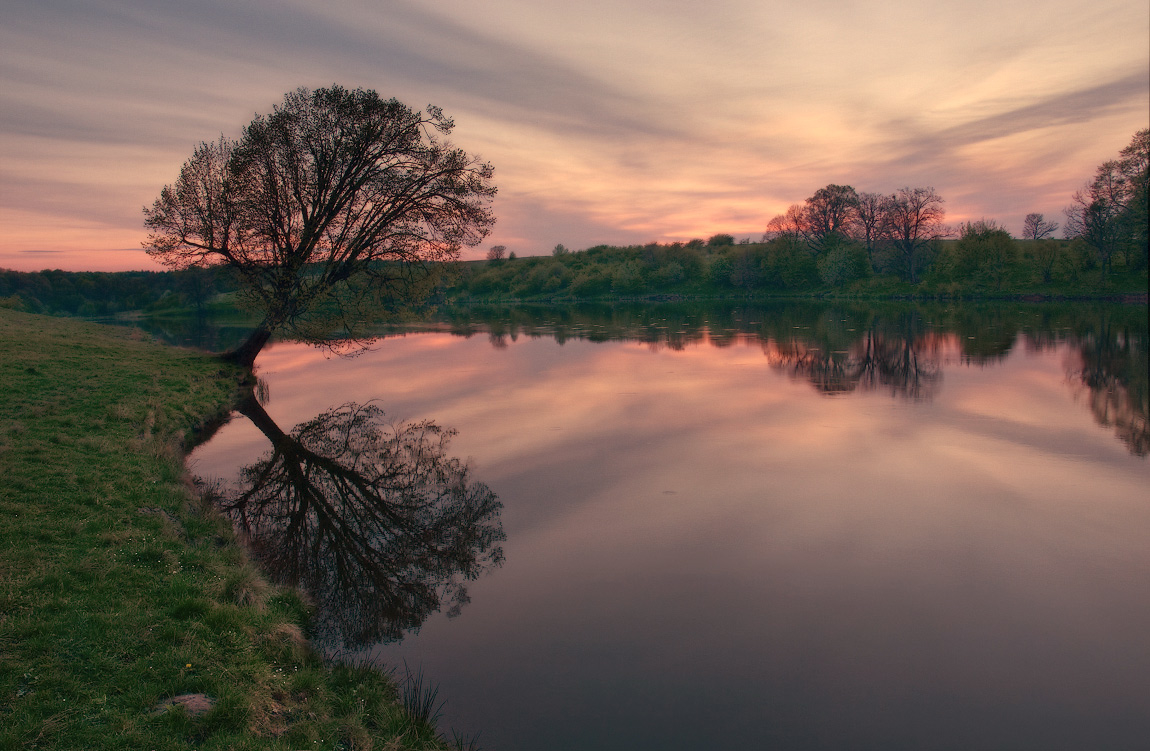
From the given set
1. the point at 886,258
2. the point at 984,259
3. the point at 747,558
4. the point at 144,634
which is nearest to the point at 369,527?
the point at 144,634

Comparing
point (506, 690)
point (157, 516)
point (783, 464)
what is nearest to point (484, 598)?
point (506, 690)

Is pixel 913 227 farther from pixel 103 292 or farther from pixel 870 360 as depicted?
pixel 103 292

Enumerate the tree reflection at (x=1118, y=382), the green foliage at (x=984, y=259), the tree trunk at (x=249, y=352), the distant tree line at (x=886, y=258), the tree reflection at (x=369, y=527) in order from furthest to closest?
1. the green foliage at (x=984, y=259)
2. the distant tree line at (x=886, y=258)
3. the tree trunk at (x=249, y=352)
4. the tree reflection at (x=1118, y=382)
5. the tree reflection at (x=369, y=527)

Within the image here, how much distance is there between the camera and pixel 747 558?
916 centimetres

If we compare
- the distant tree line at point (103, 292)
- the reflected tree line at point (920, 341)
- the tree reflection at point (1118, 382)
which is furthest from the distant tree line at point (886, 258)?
the distant tree line at point (103, 292)

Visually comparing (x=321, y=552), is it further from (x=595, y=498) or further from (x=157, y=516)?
(x=595, y=498)

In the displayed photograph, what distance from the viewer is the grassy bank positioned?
5.06m

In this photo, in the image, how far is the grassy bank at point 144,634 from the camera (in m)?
5.06

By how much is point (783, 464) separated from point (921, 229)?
9180 centimetres

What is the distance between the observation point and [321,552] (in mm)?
9938

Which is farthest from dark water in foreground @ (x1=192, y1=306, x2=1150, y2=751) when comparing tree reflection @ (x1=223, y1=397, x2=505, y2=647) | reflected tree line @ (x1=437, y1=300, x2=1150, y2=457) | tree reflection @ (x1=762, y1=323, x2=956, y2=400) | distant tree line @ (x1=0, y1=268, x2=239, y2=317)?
distant tree line @ (x1=0, y1=268, x2=239, y2=317)

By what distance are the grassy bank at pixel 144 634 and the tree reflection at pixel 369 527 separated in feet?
2.24

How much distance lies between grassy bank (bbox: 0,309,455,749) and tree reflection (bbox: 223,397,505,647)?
682 mm

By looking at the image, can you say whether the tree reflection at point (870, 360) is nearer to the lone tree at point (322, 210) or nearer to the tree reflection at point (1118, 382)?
the tree reflection at point (1118, 382)
